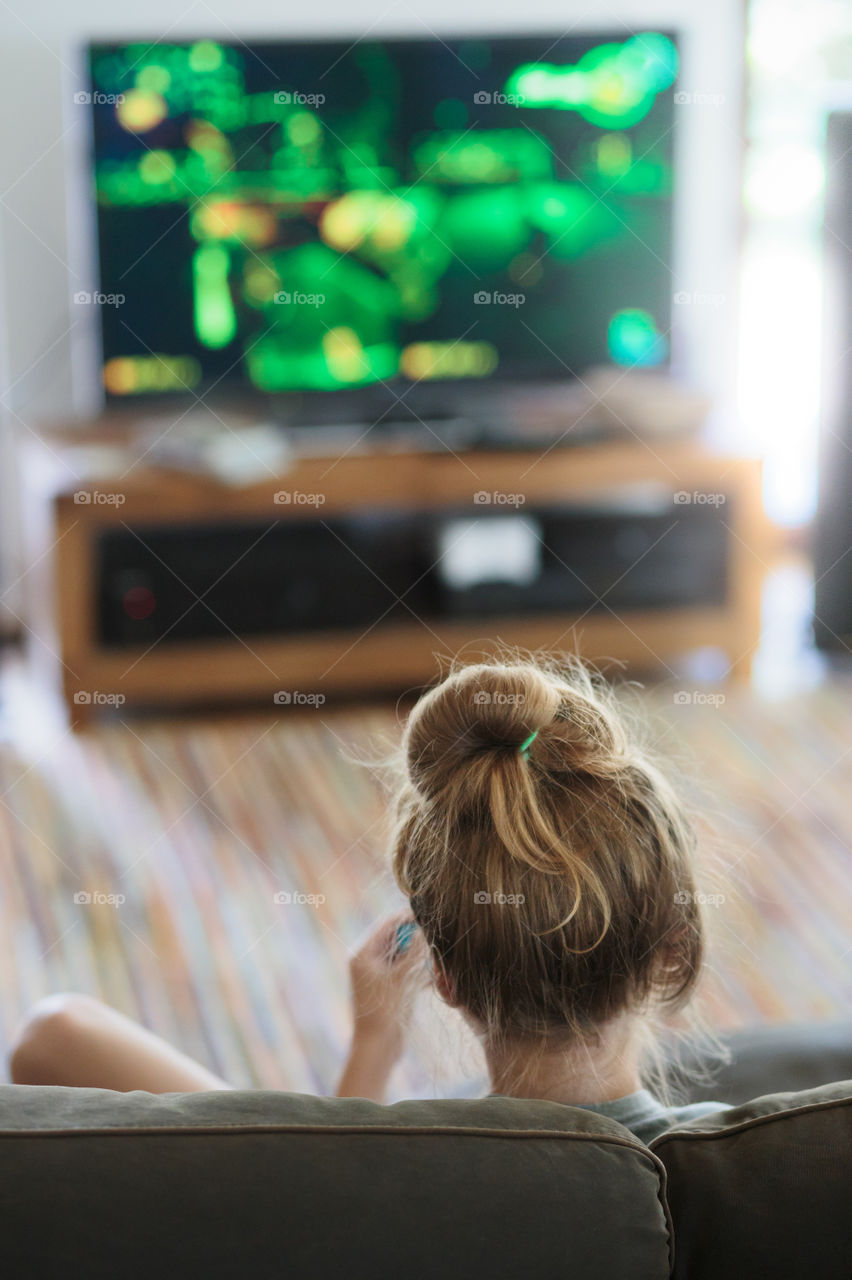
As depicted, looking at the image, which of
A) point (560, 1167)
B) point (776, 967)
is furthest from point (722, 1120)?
point (776, 967)

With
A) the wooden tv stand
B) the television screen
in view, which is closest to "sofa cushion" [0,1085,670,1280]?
the wooden tv stand

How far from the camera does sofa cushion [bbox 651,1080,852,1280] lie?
2.68 feet

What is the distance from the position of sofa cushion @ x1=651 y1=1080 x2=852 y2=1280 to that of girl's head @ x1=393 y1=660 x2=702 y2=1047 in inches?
7.5

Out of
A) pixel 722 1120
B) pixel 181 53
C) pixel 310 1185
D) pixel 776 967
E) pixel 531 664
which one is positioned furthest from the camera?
pixel 181 53

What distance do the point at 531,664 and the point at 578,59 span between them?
277 centimetres

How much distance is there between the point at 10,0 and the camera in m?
3.46

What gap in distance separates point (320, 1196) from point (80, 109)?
3224mm

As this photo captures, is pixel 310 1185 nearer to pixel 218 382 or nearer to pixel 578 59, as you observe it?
pixel 218 382

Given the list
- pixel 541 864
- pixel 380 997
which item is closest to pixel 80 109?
pixel 380 997

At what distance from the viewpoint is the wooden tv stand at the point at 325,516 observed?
3338 mm

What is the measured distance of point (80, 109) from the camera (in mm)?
3451

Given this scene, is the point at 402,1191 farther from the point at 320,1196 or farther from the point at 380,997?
the point at 380,997

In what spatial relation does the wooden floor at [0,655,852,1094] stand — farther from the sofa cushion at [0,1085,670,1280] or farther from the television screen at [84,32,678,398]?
the television screen at [84,32,678,398]

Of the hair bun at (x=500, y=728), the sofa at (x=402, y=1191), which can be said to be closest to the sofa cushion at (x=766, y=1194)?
the sofa at (x=402, y=1191)
